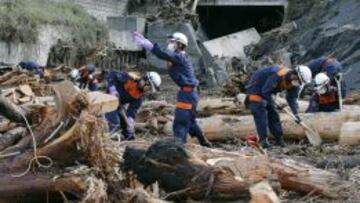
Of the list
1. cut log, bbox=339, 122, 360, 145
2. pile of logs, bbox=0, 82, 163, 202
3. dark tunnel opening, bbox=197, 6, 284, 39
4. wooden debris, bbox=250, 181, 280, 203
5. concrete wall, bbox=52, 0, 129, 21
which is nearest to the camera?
wooden debris, bbox=250, 181, 280, 203

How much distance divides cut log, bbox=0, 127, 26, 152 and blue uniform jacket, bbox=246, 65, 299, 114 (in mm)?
4685

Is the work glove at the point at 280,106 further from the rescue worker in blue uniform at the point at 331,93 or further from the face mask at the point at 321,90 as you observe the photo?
the rescue worker in blue uniform at the point at 331,93

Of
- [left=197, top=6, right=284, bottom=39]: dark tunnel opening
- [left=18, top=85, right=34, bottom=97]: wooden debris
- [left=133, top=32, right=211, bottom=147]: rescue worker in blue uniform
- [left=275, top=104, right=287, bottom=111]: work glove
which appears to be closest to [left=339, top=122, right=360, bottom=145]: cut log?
[left=275, top=104, right=287, bottom=111]: work glove

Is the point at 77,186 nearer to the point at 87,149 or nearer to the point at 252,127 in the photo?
the point at 87,149

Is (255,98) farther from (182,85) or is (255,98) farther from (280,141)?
(182,85)

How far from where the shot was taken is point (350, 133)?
31.8 feet

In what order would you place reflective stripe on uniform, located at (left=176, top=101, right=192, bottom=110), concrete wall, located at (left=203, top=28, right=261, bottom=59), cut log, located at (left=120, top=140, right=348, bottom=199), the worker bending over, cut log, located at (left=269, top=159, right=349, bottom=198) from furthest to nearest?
concrete wall, located at (left=203, top=28, right=261, bottom=59) < the worker bending over < reflective stripe on uniform, located at (left=176, top=101, right=192, bottom=110) < cut log, located at (left=269, top=159, right=349, bottom=198) < cut log, located at (left=120, top=140, right=348, bottom=199)

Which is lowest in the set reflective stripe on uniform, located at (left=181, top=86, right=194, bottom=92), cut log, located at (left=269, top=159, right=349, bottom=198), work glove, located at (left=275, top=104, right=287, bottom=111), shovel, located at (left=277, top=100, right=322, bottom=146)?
shovel, located at (left=277, top=100, right=322, bottom=146)

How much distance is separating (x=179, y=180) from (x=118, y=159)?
52 centimetres

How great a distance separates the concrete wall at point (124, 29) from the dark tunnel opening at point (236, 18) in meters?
5.10

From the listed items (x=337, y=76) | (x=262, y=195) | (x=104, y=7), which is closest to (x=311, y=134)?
(x=337, y=76)

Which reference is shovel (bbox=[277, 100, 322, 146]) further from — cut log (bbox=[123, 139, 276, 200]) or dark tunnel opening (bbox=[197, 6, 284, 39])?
dark tunnel opening (bbox=[197, 6, 284, 39])

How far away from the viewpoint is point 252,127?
413 inches

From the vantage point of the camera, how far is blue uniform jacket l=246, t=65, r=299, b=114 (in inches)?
384
